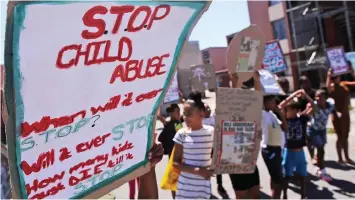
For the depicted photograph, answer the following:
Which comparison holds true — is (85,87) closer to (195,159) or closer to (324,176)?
(195,159)

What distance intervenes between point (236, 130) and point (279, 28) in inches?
675

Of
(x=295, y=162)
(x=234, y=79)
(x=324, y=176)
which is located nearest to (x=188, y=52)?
(x=234, y=79)

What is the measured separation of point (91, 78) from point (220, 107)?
1.54 metres

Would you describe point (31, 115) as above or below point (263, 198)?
above

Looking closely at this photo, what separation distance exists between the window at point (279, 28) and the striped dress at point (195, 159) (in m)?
16.8

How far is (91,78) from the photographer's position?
3.30 feet

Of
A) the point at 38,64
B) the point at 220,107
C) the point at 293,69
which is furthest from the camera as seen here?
the point at 293,69

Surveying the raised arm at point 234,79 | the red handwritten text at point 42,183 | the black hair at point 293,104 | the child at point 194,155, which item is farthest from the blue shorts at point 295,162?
the red handwritten text at point 42,183

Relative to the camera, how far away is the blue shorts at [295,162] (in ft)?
11.9

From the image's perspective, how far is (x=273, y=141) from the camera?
3.41 m

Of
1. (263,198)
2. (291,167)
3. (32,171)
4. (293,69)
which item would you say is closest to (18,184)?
(32,171)

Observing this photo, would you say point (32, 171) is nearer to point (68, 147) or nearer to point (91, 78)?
point (68, 147)

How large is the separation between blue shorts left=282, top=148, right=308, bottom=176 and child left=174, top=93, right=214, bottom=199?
1386mm

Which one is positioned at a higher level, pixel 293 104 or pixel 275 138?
pixel 293 104
